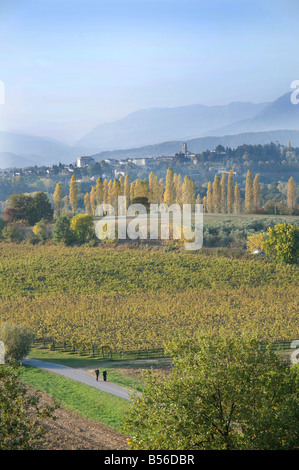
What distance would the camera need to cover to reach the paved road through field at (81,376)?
21.4m

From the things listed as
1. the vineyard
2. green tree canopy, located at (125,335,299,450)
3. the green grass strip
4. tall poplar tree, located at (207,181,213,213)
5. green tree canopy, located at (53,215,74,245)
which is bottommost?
the green grass strip

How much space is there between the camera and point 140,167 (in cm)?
18575

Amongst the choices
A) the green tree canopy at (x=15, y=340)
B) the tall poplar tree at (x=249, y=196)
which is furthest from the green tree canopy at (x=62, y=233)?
the tall poplar tree at (x=249, y=196)

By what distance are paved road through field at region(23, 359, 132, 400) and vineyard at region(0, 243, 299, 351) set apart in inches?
103

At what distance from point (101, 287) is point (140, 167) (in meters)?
149

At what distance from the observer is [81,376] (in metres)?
23.6

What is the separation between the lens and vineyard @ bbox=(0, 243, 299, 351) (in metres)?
29.3

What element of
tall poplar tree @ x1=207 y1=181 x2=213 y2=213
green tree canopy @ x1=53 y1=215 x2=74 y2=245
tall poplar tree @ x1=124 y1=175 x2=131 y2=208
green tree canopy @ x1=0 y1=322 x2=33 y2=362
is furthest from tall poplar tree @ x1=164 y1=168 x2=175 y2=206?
green tree canopy @ x1=0 y1=322 x2=33 y2=362

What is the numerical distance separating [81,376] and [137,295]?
14.6 metres

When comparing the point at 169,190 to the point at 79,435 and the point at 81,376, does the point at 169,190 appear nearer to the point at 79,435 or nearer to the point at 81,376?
the point at 81,376

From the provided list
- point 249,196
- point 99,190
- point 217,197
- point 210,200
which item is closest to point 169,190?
point 210,200

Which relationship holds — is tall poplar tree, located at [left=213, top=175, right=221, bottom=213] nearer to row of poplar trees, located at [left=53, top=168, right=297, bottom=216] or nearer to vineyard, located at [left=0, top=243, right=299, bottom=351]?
row of poplar trees, located at [left=53, top=168, right=297, bottom=216]
